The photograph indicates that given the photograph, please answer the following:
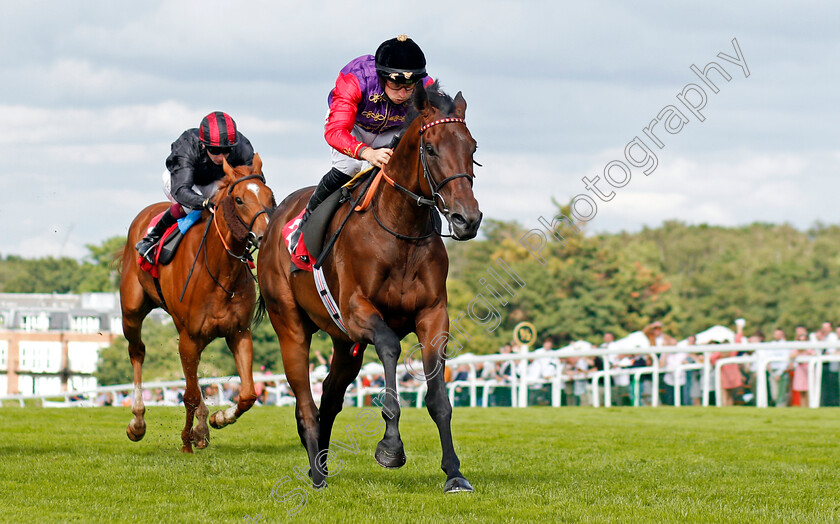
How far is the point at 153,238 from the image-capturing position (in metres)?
9.23

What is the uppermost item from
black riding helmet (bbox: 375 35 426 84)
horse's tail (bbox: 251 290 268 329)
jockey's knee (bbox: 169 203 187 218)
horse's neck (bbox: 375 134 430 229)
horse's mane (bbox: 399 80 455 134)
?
black riding helmet (bbox: 375 35 426 84)

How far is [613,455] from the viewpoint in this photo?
325 inches

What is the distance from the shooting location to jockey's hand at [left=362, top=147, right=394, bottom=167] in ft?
19.7

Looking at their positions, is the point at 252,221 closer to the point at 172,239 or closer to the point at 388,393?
the point at 172,239

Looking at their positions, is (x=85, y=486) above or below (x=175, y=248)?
below

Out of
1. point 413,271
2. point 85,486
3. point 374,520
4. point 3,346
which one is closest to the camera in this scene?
point 374,520

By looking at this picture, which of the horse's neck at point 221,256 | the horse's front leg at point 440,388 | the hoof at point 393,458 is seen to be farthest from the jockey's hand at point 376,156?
the horse's neck at point 221,256

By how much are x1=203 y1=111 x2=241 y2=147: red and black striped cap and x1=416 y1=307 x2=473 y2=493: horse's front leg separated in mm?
3918

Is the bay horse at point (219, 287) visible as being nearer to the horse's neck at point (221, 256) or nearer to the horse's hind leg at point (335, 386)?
the horse's neck at point (221, 256)

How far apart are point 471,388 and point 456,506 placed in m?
12.3

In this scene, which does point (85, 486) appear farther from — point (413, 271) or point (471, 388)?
point (471, 388)

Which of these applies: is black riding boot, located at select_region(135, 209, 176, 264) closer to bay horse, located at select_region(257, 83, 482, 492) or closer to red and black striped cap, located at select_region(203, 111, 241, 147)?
red and black striped cap, located at select_region(203, 111, 241, 147)

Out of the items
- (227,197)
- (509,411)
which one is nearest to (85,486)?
(227,197)

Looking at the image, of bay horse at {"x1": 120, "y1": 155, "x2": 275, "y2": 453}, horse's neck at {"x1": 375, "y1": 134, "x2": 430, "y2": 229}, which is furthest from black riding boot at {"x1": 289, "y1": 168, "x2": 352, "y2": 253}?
bay horse at {"x1": 120, "y1": 155, "x2": 275, "y2": 453}
